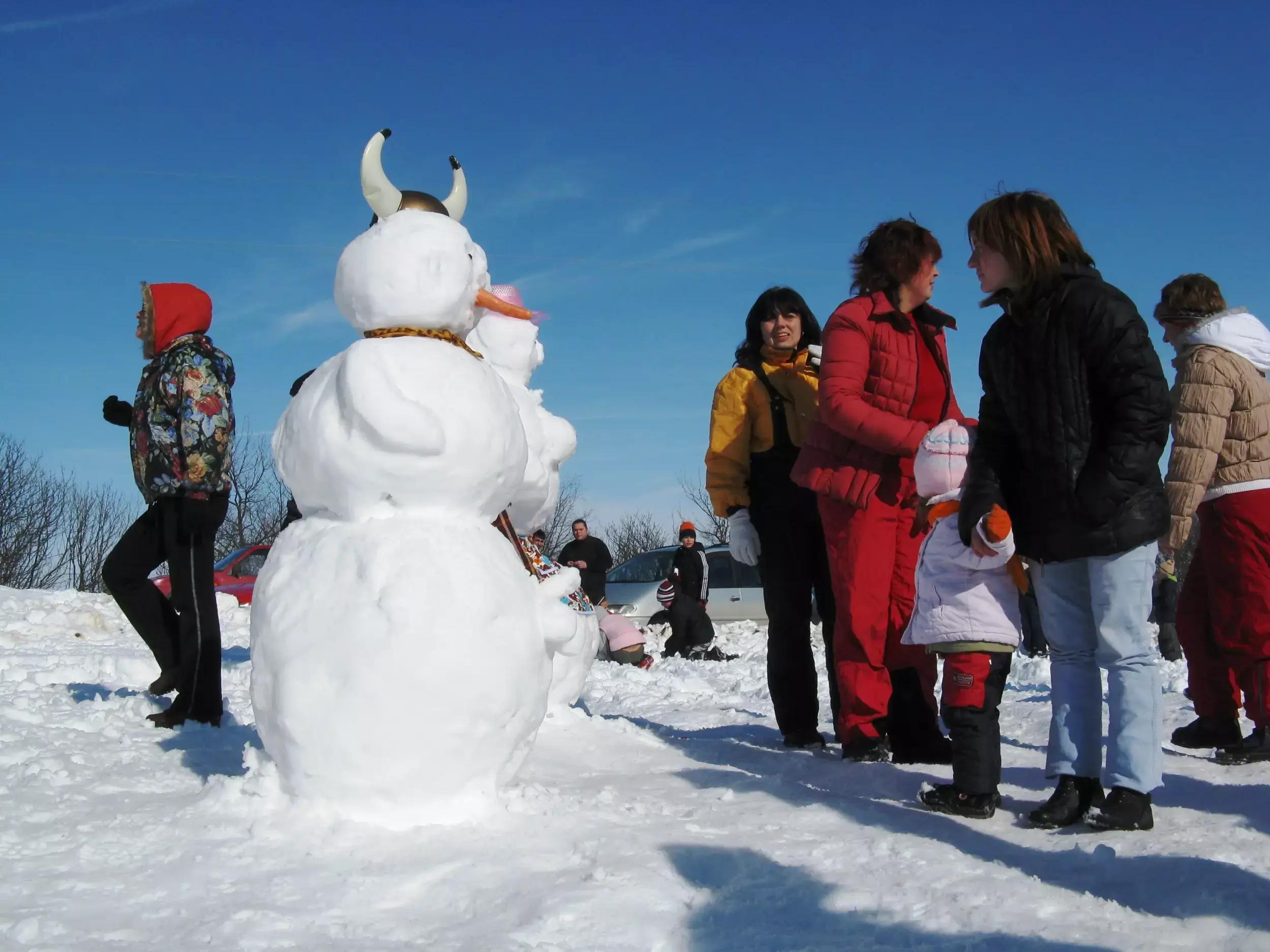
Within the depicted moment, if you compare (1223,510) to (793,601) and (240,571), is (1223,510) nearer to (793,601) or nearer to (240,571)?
(793,601)

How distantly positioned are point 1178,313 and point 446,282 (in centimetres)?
300

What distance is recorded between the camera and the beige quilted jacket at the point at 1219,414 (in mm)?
4145

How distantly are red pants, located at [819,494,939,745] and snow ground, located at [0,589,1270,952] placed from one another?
261mm

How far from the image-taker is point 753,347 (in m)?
5.00

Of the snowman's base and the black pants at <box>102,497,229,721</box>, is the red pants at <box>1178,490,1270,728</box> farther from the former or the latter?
the black pants at <box>102,497,229,721</box>

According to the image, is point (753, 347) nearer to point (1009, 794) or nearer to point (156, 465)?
point (1009, 794)

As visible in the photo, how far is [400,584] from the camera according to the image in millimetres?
2912

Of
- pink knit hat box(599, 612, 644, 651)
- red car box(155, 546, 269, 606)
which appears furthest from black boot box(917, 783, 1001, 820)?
red car box(155, 546, 269, 606)

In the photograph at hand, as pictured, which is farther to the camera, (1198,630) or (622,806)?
(1198,630)

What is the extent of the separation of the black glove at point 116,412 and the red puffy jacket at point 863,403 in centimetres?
301

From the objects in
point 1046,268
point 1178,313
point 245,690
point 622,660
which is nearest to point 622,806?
point 1046,268

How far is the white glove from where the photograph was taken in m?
4.72

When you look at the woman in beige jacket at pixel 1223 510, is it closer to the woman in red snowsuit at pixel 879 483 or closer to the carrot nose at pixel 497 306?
the woman in red snowsuit at pixel 879 483

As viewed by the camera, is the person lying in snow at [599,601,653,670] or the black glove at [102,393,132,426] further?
the person lying in snow at [599,601,653,670]
